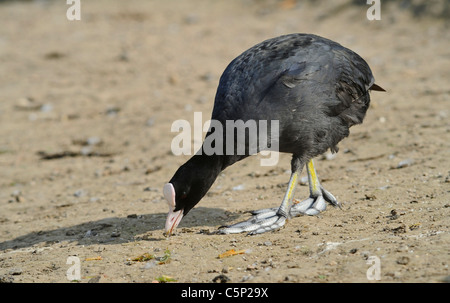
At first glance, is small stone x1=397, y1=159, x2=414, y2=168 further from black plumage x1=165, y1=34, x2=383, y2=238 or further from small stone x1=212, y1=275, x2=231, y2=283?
small stone x1=212, y1=275, x2=231, y2=283

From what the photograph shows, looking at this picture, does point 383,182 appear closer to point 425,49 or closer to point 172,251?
point 172,251

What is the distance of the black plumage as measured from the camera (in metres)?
5.65

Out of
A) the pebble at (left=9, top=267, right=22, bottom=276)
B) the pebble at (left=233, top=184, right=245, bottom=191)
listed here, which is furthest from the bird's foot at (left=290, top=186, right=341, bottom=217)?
the pebble at (left=9, top=267, right=22, bottom=276)

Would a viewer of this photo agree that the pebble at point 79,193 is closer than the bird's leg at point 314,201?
No

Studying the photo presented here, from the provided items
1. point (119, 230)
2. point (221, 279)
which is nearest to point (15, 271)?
point (119, 230)

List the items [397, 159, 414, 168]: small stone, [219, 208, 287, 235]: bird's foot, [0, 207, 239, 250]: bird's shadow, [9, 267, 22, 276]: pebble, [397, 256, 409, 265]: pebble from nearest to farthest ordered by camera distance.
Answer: [397, 256, 409, 265]: pebble → [9, 267, 22, 276]: pebble → [219, 208, 287, 235]: bird's foot → [0, 207, 239, 250]: bird's shadow → [397, 159, 414, 168]: small stone

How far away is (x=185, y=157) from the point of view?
8578 mm

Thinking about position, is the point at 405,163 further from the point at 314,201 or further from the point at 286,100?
the point at 286,100

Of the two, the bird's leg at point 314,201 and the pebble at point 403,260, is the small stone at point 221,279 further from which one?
the bird's leg at point 314,201

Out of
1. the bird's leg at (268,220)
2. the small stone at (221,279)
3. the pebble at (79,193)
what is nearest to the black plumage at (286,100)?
the bird's leg at (268,220)

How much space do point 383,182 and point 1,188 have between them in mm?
5114

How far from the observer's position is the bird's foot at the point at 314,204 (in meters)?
6.18
